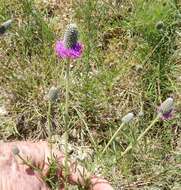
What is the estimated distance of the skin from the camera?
5.99ft

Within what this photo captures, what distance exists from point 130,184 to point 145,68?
55cm

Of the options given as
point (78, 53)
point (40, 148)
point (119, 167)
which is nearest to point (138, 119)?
point (119, 167)

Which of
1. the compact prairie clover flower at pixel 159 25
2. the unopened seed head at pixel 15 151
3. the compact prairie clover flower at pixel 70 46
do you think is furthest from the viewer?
the compact prairie clover flower at pixel 159 25

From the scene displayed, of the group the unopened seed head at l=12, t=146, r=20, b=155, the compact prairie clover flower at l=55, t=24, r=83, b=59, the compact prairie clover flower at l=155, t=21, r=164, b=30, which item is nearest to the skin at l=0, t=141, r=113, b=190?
the unopened seed head at l=12, t=146, r=20, b=155

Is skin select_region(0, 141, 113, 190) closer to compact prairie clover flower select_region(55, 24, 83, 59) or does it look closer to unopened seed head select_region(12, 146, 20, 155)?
unopened seed head select_region(12, 146, 20, 155)

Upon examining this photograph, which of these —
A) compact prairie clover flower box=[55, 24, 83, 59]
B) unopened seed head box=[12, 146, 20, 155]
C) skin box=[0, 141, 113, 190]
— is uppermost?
compact prairie clover flower box=[55, 24, 83, 59]

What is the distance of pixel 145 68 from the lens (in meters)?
2.40

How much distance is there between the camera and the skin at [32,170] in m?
1.83

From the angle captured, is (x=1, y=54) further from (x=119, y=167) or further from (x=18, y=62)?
(x=119, y=167)

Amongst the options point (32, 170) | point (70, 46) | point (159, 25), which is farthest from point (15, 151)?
point (159, 25)

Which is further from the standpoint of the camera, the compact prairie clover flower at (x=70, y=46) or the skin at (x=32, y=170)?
the skin at (x=32, y=170)

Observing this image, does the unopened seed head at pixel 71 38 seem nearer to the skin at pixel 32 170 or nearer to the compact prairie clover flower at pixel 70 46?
the compact prairie clover flower at pixel 70 46

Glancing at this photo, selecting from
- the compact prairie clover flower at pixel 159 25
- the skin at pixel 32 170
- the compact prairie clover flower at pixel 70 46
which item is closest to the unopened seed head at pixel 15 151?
the skin at pixel 32 170

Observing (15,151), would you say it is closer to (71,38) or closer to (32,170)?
(32,170)
